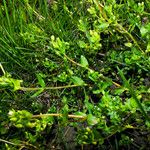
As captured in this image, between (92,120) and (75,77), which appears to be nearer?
(92,120)

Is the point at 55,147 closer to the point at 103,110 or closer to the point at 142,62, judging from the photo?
the point at 103,110

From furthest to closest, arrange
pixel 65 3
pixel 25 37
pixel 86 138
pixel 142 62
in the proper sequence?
pixel 65 3
pixel 25 37
pixel 142 62
pixel 86 138

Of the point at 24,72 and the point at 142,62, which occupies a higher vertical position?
the point at 142,62

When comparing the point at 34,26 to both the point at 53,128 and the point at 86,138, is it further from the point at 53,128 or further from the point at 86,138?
the point at 86,138

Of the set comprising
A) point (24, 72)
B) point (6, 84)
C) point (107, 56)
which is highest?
point (6, 84)

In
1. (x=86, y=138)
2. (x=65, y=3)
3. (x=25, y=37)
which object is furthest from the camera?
(x=65, y=3)

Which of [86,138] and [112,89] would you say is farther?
[112,89]

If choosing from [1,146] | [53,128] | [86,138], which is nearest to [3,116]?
[1,146]
